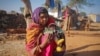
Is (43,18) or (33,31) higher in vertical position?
(43,18)

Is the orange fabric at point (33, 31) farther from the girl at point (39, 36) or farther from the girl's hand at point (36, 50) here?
the girl's hand at point (36, 50)

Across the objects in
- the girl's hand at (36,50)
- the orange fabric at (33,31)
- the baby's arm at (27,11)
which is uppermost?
the baby's arm at (27,11)

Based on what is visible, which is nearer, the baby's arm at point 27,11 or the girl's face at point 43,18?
the girl's face at point 43,18

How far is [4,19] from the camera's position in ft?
53.7

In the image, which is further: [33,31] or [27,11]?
[27,11]

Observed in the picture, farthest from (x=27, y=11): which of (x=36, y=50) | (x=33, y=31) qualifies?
(x=36, y=50)

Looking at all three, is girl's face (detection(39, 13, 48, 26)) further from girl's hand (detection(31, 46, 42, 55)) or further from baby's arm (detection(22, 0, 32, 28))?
baby's arm (detection(22, 0, 32, 28))

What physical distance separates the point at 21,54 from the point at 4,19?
36.9 feet

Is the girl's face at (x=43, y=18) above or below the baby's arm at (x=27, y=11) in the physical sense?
below

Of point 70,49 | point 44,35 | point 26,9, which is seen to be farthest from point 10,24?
point 44,35

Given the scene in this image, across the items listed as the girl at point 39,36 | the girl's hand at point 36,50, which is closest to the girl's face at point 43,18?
the girl at point 39,36

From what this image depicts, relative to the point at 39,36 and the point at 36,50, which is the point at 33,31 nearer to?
the point at 39,36

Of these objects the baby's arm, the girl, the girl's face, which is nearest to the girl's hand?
the girl

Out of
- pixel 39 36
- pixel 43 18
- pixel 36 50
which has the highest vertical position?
pixel 43 18
